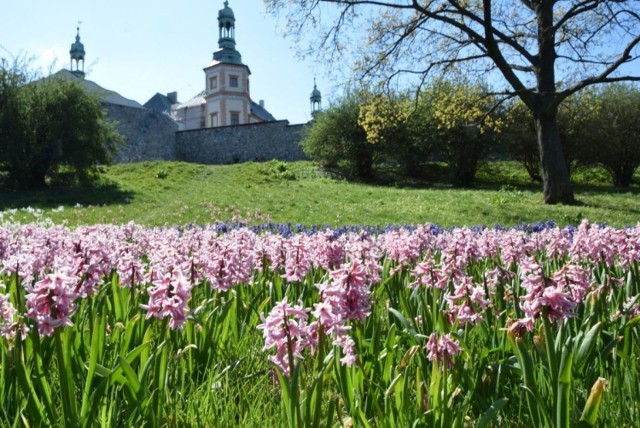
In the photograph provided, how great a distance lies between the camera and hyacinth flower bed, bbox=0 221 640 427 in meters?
1.72

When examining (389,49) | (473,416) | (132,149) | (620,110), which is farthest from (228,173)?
(473,416)

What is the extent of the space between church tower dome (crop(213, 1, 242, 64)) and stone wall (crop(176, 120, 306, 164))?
77.3 ft

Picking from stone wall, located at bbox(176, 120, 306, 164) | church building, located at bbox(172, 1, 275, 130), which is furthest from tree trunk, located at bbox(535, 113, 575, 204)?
church building, located at bbox(172, 1, 275, 130)

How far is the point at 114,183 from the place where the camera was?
75.4ft

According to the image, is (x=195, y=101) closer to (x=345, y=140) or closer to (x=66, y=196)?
(x=345, y=140)

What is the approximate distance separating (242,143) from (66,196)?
20286 mm

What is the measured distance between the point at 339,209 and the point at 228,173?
12.9 m

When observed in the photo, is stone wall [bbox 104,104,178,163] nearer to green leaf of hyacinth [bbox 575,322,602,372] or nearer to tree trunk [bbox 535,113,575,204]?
tree trunk [bbox 535,113,575,204]

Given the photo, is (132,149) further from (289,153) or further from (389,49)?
(389,49)

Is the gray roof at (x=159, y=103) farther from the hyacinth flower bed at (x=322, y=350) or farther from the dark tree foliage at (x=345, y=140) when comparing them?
the hyacinth flower bed at (x=322, y=350)

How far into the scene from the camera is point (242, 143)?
39.2 meters

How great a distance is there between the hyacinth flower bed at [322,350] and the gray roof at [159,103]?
76.1m

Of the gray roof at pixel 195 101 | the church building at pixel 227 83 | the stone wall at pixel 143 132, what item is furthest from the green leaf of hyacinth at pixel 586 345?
the gray roof at pixel 195 101

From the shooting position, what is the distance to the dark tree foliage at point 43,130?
72.5 ft
